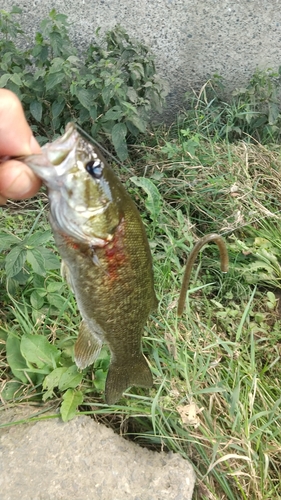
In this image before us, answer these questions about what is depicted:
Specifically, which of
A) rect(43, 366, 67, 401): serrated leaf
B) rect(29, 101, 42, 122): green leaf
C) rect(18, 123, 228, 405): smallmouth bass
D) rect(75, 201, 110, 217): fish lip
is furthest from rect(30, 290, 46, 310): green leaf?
rect(29, 101, 42, 122): green leaf

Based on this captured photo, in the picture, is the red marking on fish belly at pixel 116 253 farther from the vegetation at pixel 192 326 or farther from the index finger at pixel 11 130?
the vegetation at pixel 192 326

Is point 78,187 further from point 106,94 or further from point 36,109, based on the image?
point 36,109

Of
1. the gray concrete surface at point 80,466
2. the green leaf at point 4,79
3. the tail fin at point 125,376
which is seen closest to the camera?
the tail fin at point 125,376

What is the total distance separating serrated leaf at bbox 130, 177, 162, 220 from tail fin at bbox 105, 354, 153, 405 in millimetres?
1311

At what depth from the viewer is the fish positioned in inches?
49.6

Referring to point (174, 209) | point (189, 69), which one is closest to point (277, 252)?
point (174, 209)

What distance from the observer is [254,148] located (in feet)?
12.0

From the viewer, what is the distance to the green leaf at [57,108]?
121 inches

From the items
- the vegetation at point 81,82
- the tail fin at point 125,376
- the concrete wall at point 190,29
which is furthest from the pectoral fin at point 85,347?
the concrete wall at point 190,29

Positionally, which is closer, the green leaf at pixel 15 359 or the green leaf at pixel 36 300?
the green leaf at pixel 15 359

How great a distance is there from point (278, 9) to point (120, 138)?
1820mm

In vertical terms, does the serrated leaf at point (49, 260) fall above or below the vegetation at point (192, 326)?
above

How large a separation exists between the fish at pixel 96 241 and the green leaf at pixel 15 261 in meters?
0.67

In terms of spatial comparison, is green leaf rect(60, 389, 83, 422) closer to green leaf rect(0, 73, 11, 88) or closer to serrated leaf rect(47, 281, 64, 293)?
serrated leaf rect(47, 281, 64, 293)
